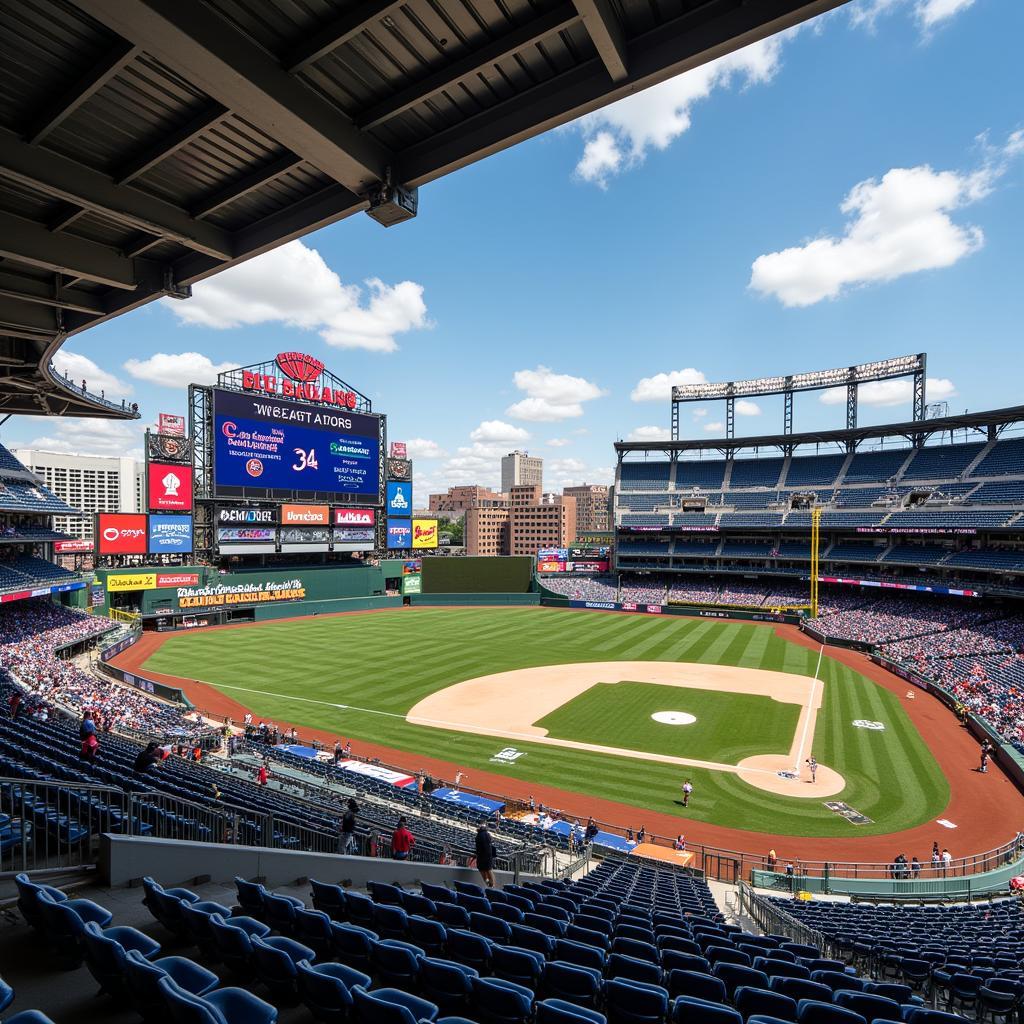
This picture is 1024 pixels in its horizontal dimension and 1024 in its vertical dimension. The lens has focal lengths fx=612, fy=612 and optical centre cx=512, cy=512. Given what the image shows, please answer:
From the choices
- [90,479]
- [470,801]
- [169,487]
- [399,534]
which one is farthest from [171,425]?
[90,479]

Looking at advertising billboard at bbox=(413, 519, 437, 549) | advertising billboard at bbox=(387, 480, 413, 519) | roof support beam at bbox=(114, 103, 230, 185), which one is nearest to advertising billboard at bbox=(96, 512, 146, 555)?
advertising billboard at bbox=(387, 480, 413, 519)

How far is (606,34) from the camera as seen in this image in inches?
185

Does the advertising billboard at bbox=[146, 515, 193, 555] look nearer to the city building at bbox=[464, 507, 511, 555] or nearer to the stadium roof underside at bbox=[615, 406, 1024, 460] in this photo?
the stadium roof underside at bbox=[615, 406, 1024, 460]

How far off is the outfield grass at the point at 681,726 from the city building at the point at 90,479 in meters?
159

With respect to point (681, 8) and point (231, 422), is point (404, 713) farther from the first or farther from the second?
point (231, 422)

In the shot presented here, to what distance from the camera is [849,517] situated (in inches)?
2398

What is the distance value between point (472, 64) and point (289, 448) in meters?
61.7

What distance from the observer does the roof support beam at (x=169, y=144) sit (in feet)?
19.0

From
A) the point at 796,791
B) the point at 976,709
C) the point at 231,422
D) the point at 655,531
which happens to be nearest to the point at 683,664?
the point at 976,709

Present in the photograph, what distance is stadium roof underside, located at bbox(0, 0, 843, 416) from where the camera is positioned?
4.71m

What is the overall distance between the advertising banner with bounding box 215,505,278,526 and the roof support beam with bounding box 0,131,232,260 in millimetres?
55330

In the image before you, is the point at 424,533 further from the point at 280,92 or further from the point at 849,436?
the point at 280,92

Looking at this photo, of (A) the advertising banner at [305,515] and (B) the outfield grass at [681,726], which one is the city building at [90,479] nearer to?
(A) the advertising banner at [305,515]

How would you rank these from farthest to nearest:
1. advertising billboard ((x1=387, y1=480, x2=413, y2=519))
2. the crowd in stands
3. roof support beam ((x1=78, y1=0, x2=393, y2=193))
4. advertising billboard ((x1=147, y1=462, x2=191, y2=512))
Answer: advertising billboard ((x1=387, y1=480, x2=413, y2=519)), advertising billboard ((x1=147, y1=462, x2=191, y2=512)), the crowd in stands, roof support beam ((x1=78, y1=0, x2=393, y2=193))
